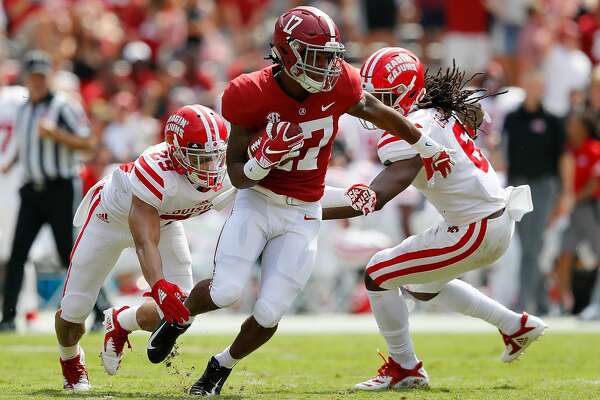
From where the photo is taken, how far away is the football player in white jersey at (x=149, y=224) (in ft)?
19.5

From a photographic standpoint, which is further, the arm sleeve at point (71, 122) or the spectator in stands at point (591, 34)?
the spectator in stands at point (591, 34)

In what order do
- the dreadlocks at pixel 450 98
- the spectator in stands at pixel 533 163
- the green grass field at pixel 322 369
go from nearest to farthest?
the green grass field at pixel 322 369 < the dreadlocks at pixel 450 98 < the spectator in stands at pixel 533 163

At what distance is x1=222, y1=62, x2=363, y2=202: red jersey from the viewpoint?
5.81m

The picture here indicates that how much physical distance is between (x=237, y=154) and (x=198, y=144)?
0.20m

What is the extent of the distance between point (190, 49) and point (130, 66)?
70 centimetres

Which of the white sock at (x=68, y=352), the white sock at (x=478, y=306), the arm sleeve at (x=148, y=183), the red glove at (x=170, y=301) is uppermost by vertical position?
the arm sleeve at (x=148, y=183)

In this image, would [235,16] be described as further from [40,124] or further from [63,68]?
[40,124]

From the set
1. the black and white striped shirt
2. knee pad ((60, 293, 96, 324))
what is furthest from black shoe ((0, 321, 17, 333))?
knee pad ((60, 293, 96, 324))

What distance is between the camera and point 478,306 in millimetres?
6691

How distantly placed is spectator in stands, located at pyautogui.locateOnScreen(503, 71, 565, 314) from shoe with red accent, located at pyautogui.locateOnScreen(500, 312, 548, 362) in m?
4.30

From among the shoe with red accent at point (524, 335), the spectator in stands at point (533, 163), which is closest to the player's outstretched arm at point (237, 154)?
the shoe with red accent at point (524, 335)

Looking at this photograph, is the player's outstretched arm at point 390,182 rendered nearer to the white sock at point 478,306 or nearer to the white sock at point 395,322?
the white sock at point 395,322

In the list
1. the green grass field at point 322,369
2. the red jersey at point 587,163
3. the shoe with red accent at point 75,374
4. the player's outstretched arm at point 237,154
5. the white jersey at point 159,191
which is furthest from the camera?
the red jersey at point 587,163

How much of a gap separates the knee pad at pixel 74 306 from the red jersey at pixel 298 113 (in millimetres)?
1112
